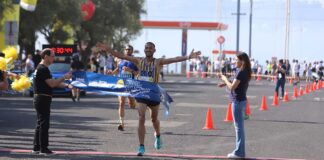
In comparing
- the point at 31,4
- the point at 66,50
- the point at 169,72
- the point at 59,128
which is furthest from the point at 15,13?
the point at 169,72

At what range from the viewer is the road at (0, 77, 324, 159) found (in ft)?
43.2

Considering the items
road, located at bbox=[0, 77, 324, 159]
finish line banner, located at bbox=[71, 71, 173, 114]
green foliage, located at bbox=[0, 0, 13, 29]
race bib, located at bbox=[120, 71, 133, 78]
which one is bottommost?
road, located at bbox=[0, 77, 324, 159]

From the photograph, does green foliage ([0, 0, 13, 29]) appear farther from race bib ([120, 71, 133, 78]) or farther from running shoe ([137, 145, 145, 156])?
running shoe ([137, 145, 145, 156])

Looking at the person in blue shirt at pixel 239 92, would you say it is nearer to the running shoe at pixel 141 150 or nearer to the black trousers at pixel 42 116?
the running shoe at pixel 141 150

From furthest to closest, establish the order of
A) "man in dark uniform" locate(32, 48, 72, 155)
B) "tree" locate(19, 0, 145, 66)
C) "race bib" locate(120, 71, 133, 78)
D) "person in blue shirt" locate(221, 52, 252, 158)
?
"tree" locate(19, 0, 145, 66)
"race bib" locate(120, 71, 133, 78)
"person in blue shirt" locate(221, 52, 252, 158)
"man in dark uniform" locate(32, 48, 72, 155)

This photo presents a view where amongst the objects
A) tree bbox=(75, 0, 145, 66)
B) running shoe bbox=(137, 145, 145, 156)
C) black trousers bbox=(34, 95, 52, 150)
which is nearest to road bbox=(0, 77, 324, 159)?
running shoe bbox=(137, 145, 145, 156)

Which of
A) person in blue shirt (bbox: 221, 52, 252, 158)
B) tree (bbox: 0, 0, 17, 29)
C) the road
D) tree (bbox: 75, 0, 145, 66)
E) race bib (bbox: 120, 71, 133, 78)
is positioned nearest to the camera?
person in blue shirt (bbox: 221, 52, 252, 158)

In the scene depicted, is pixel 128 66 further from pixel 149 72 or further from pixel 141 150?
pixel 141 150

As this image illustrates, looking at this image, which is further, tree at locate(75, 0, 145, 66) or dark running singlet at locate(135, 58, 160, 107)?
tree at locate(75, 0, 145, 66)

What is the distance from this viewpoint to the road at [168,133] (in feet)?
43.2

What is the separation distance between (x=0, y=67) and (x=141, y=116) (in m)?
2.50

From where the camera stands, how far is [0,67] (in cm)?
1258

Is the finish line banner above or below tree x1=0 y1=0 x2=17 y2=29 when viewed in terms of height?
below

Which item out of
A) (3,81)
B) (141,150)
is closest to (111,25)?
(3,81)
